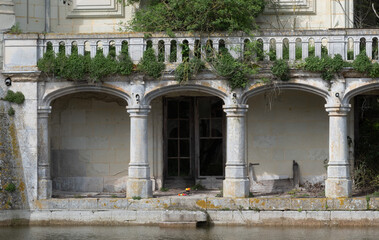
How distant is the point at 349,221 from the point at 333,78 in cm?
347

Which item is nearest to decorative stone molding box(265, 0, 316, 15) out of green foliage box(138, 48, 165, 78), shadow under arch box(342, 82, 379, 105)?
shadow under arch box(342, 82, 379, 105)

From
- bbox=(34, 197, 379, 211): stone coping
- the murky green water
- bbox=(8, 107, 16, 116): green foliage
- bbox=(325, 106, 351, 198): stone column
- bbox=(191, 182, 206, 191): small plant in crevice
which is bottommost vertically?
the murky green water

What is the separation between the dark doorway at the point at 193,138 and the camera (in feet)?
78.6

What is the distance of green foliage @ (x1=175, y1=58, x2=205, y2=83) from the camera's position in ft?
68.5

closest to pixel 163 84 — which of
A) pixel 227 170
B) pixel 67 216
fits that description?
pixel 227 170

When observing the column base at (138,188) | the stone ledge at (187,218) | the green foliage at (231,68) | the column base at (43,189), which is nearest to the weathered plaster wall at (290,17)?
the green foliage at (231,68)

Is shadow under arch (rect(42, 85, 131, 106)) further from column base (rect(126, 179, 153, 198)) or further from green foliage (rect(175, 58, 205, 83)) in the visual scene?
column base (rect(126, 179, 153, 198))

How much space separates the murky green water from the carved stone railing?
13.5 feet

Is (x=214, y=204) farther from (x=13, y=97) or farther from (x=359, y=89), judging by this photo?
(x=13, y=97)

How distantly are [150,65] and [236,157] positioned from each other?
10.0 feet

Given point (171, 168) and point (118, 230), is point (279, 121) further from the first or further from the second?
point (118, 230)

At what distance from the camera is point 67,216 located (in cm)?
2062

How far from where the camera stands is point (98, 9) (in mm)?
24078

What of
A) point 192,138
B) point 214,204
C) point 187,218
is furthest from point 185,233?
point 192,138
